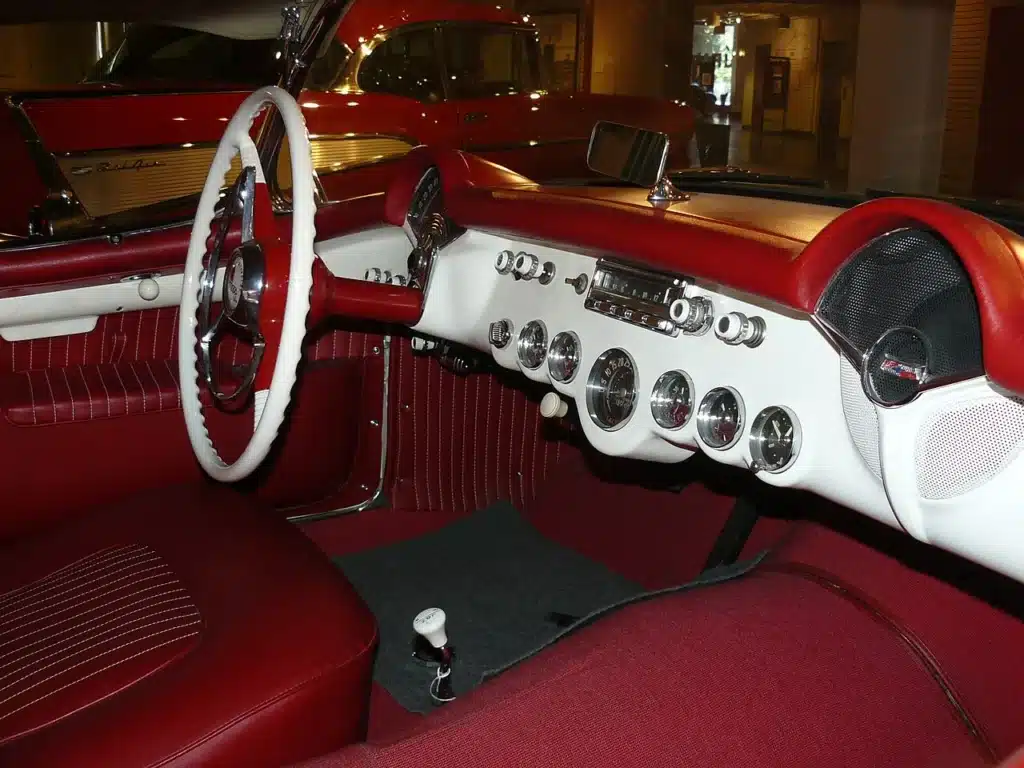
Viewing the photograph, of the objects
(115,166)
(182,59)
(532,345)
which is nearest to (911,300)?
(532,345)

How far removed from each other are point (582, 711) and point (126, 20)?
470cm

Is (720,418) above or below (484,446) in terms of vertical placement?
above

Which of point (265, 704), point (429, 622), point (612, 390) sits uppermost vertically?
point (612, 390)

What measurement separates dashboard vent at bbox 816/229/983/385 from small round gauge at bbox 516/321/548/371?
637 millimetres

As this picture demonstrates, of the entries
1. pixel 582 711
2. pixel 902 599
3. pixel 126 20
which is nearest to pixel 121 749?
pixel 582 711

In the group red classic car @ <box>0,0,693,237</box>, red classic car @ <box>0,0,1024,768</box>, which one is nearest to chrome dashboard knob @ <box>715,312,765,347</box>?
red classic car @ <box>0,0,1024,768</box>

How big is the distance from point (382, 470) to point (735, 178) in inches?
39.9

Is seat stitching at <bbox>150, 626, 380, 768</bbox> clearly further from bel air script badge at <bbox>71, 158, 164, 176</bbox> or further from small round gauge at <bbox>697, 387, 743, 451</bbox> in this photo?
bel air script badge at <bbox>71, 158, 164, 176</bbox>

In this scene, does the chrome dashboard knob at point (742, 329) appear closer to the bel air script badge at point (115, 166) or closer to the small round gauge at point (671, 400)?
the small round gauge at point (671, 400)

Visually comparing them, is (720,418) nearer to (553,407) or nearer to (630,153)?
(630,153)

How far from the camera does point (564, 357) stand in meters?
1.63

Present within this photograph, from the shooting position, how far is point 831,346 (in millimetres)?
1168

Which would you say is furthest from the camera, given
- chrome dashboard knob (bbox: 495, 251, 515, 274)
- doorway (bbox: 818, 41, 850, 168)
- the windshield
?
doorway (bbox: 818, 41, 850, 168)

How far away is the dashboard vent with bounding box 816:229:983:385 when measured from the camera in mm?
1018
